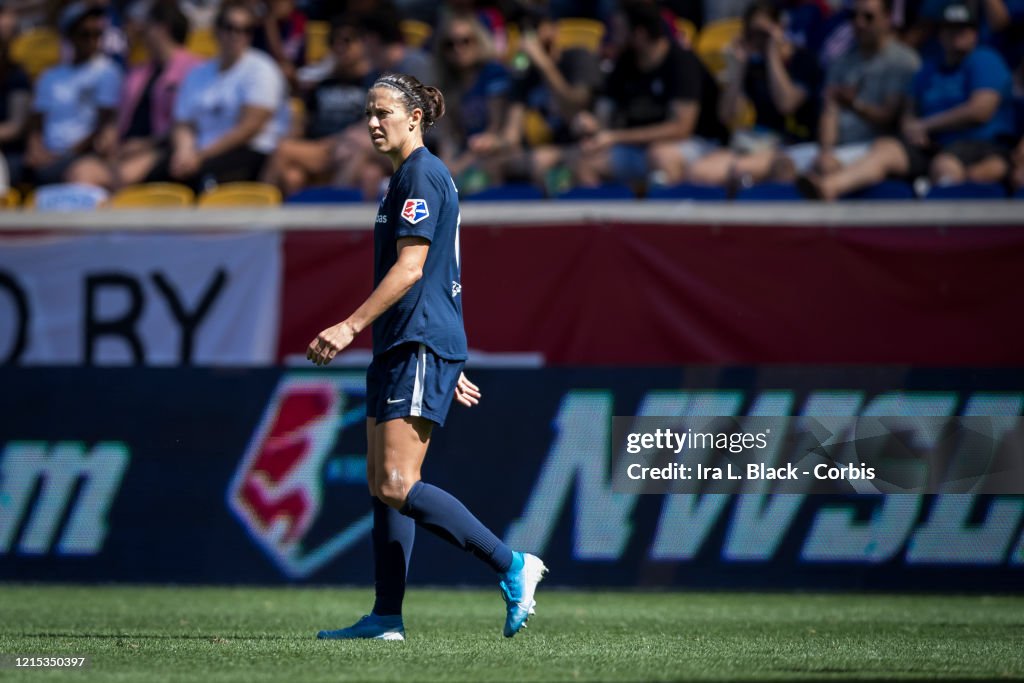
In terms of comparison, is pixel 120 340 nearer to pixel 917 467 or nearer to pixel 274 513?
pixel 274 513

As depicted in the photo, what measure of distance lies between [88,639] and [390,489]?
4.37 ft

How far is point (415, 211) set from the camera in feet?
17.7

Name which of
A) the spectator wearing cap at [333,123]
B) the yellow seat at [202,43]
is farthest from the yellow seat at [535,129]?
the yellow seat at [202,43]

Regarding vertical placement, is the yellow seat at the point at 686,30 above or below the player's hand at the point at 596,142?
above

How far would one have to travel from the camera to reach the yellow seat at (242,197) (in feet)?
35.3

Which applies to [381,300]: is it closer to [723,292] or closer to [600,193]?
[723,292]


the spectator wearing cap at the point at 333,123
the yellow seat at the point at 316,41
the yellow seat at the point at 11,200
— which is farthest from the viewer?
the yellow seat at the point at 316,41

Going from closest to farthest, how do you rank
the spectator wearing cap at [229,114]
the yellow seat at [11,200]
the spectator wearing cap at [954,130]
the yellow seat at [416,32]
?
1. the spectator wearing cap at [954,130]
2. the spectator wearing cap at [229,114]
3. the yellow seat at [11,200]
4. the yellow seat at [416,32]

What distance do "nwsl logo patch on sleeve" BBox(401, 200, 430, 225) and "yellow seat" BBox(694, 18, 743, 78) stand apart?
653 centimetres

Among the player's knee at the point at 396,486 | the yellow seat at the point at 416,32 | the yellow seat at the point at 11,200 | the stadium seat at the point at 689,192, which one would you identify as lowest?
the yellow seat at the point at 11,200

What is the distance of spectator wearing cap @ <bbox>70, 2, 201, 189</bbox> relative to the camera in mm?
11812

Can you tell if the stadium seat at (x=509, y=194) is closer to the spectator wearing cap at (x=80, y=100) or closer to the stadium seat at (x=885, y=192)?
the stadium seat at (x=885, y=192)

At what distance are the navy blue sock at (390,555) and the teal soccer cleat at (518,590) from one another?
0.42 m

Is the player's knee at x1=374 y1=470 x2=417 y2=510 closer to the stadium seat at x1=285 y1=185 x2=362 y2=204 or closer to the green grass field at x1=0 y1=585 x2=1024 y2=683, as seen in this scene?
the green grass field at x1=0 y1=585 x2=1024 y2=683
